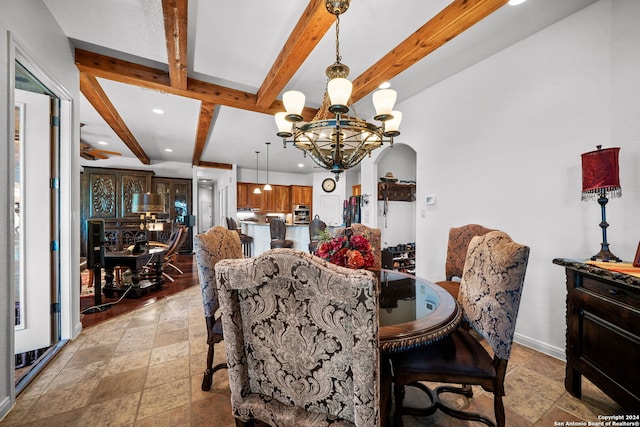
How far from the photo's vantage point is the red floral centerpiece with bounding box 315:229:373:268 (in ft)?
4.86

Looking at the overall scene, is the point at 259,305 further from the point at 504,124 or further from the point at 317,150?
the point at 504,124

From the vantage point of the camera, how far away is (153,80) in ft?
9.48

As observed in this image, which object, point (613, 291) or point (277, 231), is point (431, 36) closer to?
point (613, 291)

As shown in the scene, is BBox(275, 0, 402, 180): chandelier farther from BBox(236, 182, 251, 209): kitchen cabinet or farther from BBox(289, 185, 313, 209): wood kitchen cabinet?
BBox(289, 185, 313, 209): wood kitchen cabinet

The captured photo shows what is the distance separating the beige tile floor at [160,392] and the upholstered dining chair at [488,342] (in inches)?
19.4

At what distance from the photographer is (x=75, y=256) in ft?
8.13

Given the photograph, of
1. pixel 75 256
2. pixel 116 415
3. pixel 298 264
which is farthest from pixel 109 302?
pixel 298 264

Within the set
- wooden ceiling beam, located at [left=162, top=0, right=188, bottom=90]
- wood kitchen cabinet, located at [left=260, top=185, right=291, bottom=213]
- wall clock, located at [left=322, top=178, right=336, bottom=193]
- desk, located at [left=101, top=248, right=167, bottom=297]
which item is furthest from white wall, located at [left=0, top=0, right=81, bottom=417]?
wall clock, located at [left=322, top=178, right=336, bottom=193]

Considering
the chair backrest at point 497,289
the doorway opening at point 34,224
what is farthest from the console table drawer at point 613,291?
the doorway opening at point 34,224

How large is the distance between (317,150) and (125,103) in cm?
329

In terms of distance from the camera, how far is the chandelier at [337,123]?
1713 mm

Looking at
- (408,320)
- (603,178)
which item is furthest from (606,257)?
(408,320)

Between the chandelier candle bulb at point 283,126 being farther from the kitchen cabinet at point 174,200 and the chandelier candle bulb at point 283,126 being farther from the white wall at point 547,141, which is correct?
the kitchen cabinet at point 174,200

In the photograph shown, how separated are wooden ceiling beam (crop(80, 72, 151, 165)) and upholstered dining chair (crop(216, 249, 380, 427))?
3.47 m
